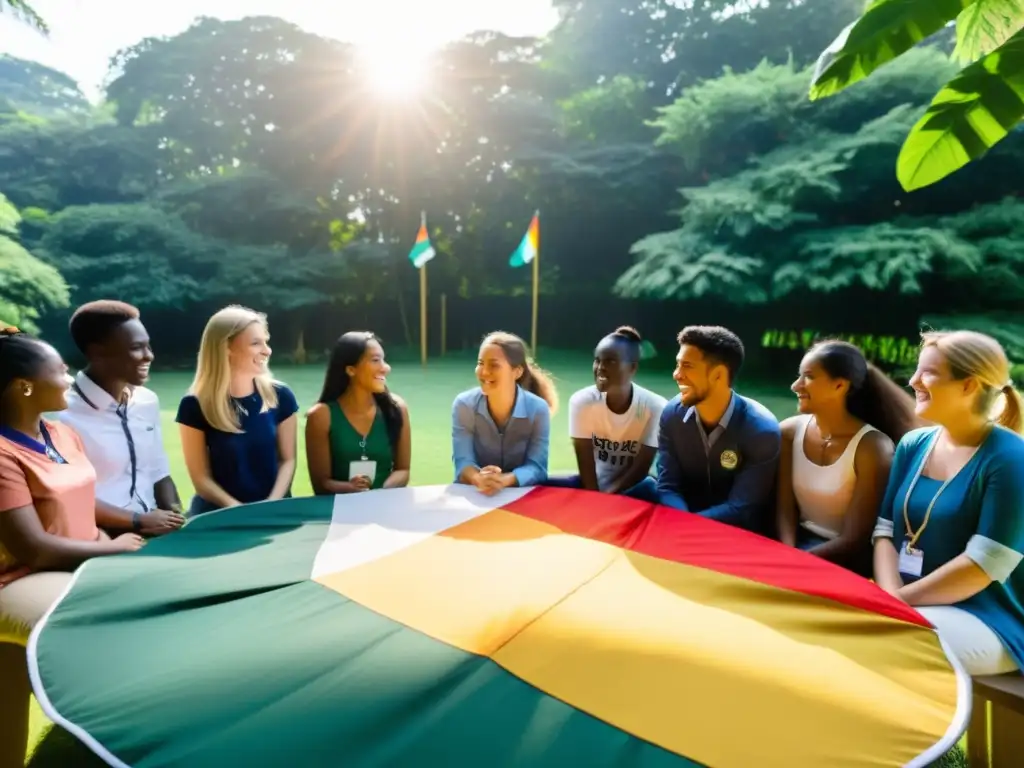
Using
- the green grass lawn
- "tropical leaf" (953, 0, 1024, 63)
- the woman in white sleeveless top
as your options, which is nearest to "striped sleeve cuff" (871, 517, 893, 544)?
the woman in white sleeveless top

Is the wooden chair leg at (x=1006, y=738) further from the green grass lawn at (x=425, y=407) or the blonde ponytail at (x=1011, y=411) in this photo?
the blonde ponytail at (x=1011, y=411)

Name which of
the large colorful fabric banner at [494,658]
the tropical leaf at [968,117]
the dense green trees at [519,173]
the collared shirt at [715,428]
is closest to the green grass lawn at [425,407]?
the large colorful fabric banner at [494,658]

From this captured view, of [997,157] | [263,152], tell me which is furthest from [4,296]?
[997,157]

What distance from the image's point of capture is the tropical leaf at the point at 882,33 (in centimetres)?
101

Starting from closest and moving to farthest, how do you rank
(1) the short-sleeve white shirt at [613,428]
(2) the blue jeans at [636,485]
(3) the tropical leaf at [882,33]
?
(3) the tropical leaf at [882,33] → (2) the blue jeans at [636,485] → (1) the short-sleeve white shirt at [613,428]

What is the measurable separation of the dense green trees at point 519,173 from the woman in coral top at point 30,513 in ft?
35.6

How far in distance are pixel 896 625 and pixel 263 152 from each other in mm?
18378

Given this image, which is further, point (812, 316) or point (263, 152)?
point (263, 152)

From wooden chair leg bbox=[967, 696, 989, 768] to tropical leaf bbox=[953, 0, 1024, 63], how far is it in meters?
1.64

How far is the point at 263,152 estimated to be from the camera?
17.3 m

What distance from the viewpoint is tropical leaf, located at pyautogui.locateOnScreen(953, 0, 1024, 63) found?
40.4 inches

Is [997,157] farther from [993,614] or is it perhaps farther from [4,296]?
[4,296]

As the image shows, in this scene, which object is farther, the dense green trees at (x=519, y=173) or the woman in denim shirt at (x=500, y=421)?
the dense green trees at (x=519, y=173)

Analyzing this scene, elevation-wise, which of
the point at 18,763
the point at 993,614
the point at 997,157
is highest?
the point at 997,157
